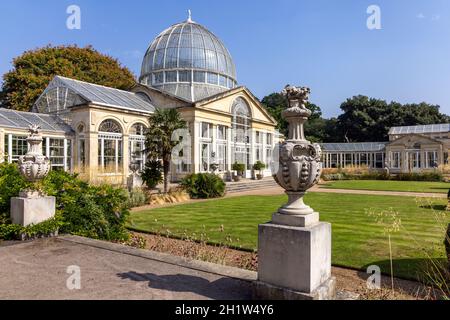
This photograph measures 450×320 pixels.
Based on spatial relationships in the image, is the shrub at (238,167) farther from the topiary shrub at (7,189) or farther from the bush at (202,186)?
the topiary shrub at (7,189)

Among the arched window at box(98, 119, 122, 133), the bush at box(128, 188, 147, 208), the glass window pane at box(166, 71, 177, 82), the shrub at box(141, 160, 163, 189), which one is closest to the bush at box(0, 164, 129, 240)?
the bush at box(128, 188, 147, 208)

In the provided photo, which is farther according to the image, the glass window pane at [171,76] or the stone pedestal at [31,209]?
the glass window pane at [171,76]

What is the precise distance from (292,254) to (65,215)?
6153mm

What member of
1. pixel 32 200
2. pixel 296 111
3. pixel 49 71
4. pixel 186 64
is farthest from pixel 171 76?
pixel 296 111

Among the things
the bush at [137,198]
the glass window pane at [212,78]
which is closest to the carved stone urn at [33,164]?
the bush at [137,198]

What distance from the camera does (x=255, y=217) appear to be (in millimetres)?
11250

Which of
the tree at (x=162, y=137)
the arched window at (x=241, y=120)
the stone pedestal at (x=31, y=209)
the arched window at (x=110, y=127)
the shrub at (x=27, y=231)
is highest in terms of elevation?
the arched window at (x=241, y=120)

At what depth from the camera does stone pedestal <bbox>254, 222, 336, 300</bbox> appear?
333 centimetres

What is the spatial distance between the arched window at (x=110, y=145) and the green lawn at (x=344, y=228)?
996 cm

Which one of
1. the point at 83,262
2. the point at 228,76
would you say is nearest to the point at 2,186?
the point at 83,262

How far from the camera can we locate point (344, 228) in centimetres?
936

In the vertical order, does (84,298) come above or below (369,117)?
below

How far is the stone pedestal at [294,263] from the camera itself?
3328 mm
